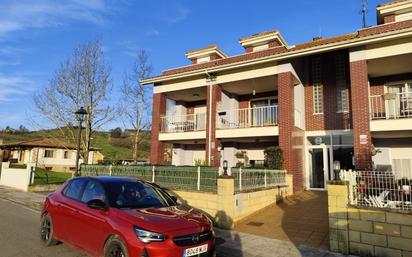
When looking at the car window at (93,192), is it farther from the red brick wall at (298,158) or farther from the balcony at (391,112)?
the balcony at (391,112)

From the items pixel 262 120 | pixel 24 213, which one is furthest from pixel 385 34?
pixel 24 213

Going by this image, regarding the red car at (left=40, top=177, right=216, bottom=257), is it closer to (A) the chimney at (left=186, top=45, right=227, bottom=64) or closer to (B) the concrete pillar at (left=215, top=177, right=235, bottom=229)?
(B) the concrete pillar at (left=215, top=177, right=235, bottom=229)

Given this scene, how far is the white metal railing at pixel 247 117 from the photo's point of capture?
650 inches

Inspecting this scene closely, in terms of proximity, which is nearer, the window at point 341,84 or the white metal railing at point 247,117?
the window at point 341,84

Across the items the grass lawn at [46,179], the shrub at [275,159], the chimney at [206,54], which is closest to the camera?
the shrub at [275,159]

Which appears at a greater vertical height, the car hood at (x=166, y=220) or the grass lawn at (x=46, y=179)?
the car hood at (x=166, y=220)

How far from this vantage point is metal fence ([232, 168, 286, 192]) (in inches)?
380

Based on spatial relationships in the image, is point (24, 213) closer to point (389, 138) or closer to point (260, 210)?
point (260, 210)

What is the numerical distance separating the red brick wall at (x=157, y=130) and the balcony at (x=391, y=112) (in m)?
11.8

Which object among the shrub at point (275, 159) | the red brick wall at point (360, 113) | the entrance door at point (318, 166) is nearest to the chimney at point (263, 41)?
the red brick wall at point (360, 113)

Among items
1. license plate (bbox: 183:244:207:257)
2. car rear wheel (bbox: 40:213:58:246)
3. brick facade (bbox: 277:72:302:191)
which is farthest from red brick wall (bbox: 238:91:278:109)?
license plate (bbox: 183:244:207:257)

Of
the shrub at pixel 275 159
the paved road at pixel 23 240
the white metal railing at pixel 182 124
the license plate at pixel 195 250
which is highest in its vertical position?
the white metal railing at pixel 182 124

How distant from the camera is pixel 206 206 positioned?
9.54 meters

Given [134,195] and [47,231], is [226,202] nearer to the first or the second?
[134,195]
